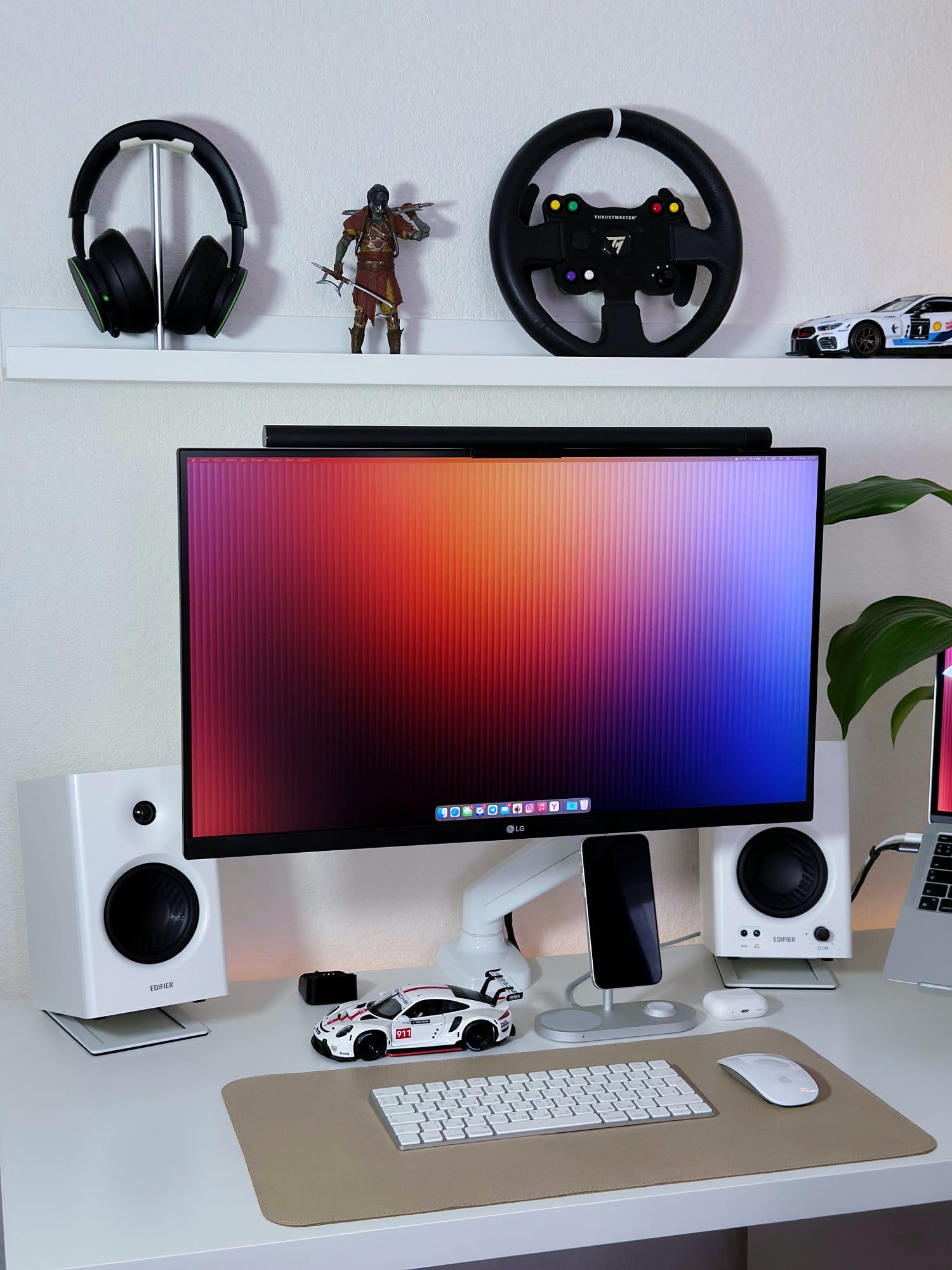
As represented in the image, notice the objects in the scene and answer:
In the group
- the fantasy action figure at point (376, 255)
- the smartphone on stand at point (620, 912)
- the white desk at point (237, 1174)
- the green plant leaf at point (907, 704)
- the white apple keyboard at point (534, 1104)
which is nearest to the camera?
the white desk at point (237, 1174)

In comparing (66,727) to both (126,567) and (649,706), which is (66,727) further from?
(649,706)

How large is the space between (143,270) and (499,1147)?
894 millimetres

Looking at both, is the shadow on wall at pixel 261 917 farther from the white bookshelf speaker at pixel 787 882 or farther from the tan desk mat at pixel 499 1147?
the white bookshelf speaker at pixel 787 882

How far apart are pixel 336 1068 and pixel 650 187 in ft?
3.31

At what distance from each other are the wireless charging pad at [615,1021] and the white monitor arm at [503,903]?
9cm

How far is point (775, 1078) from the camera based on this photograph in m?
1.05

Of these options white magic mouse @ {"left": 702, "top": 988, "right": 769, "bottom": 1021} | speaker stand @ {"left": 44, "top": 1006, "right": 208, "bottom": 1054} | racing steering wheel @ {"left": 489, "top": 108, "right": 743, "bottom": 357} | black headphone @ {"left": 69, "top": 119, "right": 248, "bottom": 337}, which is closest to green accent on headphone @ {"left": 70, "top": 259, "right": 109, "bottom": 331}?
black headphone @ {"left": 69, "top": 119, "right": 248, "bottom": 337}

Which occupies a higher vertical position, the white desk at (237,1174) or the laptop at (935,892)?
the laptop at (935,892)

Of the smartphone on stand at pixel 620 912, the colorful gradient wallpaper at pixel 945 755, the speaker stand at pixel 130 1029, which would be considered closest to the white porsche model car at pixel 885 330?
the colorful gradient wallpaper at pixel 945 755

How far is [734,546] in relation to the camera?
122 centimetres

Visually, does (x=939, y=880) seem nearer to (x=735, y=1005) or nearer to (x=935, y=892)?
(x=935, y=892)

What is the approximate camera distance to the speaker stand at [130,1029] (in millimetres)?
1145

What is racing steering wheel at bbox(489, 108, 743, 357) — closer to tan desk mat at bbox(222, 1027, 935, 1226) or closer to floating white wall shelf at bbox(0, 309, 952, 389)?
floating white wall shelf at bbox(0, 309, 952, 389)

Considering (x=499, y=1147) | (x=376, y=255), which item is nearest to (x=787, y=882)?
(x=499, y=1147)
